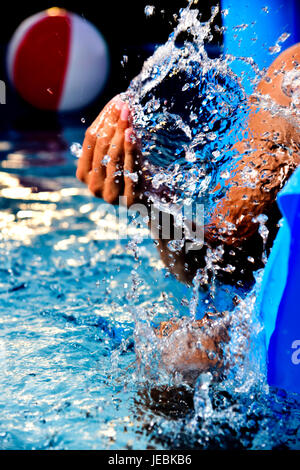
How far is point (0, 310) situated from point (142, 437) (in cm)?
75

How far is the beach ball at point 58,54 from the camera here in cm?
366

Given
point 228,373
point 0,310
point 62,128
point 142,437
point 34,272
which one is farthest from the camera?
point 62,128

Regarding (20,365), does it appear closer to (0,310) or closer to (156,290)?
(0,310)

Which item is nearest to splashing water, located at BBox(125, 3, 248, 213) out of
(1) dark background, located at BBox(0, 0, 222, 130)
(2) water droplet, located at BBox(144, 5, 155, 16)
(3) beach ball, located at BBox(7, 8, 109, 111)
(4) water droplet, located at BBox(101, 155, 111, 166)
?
(4) water droplet, located at BBox(101, 155, 111, 166)

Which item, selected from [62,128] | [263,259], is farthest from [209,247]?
[62,128]

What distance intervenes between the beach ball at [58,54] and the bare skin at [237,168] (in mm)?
2491

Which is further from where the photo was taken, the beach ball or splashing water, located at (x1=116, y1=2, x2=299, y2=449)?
the beach ball

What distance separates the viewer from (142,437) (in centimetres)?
96

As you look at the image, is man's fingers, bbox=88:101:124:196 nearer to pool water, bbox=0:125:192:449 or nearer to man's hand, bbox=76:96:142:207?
man's hand, bbox=76:96:142:207

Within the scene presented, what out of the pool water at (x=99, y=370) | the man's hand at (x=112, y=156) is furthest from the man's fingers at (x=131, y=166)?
the pool water at (x=99, y=370)

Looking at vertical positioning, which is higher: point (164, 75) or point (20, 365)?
point (164, 75)

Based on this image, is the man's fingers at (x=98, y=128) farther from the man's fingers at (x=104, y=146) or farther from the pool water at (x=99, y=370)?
the pool water at (x=99, y=370)

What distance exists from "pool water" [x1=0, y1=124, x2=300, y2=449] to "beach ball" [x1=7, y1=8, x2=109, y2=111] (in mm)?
1837

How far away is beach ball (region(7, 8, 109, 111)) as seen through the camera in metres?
3.66
